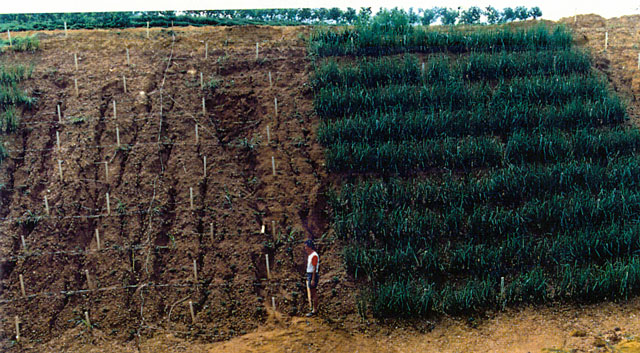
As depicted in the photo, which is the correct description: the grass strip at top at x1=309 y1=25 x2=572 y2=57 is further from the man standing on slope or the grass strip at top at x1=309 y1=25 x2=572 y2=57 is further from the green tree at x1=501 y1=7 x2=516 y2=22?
the man standing on slope

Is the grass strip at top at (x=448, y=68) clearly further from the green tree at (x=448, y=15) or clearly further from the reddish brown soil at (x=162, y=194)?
the green tree at (x=448, y=15)

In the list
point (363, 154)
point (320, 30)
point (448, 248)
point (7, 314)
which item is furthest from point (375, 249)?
point (320, 30)

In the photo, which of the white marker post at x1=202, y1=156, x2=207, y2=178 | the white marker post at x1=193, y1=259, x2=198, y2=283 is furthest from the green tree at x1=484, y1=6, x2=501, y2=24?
the white marker post at x1=193, y1=259, x2=198, y2=283

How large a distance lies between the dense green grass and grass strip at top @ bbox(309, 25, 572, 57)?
0.02m

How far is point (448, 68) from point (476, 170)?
2.08 m

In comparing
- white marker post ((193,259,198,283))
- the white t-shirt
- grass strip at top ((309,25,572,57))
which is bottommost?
white marker post ((193,259,198,283))

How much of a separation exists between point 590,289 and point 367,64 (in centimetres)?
456

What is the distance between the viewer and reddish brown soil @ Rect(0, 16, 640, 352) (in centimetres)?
697

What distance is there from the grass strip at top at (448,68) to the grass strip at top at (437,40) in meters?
0.28

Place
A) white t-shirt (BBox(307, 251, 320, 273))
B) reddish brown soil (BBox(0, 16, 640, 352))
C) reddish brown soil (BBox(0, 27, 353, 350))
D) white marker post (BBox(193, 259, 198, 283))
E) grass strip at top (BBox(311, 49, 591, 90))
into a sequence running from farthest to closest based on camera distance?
1. grass strip at top (BBox(311, 49, 591, 90))
2. white marker post (BBox(193, 259, 198, 283))
3. reddish brown soil (BBox(0, 27, 353, 350))
4. white t-shirt (BBox(307, 251, 320, 273))
5. reddish brown soil (BBox(0, 16, 640, 352))

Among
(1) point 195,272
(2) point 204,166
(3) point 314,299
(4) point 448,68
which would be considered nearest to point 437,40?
(4) point 448,68

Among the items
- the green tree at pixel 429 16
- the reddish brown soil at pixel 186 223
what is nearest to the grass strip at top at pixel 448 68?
the reddish brown soil at pixel 186 223

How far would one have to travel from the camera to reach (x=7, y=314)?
722 centimetres

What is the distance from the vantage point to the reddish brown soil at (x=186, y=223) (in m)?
6.97
